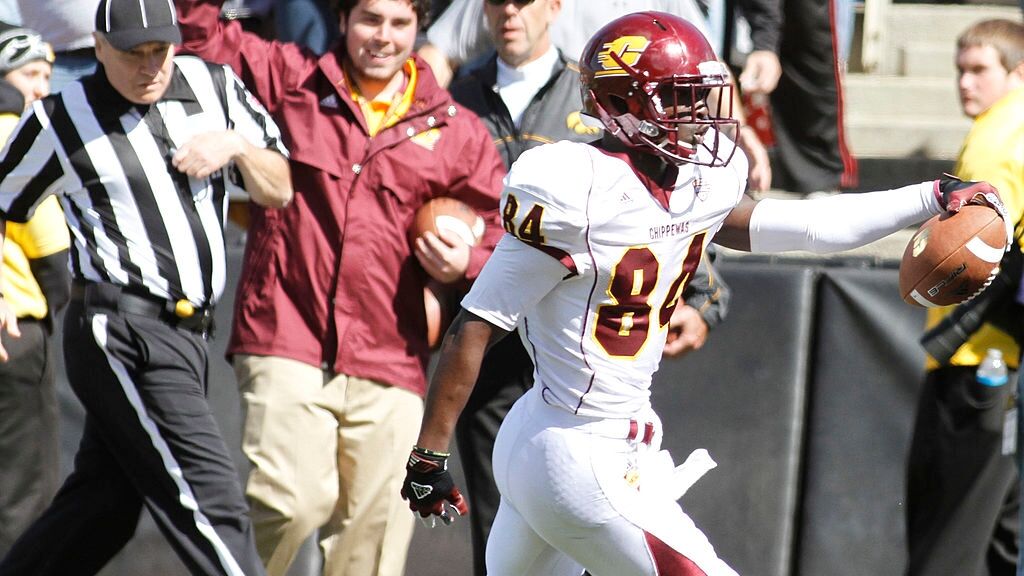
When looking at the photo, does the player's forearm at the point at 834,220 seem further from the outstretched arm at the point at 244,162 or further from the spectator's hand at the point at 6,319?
the spectator's hand at the point at 6,319

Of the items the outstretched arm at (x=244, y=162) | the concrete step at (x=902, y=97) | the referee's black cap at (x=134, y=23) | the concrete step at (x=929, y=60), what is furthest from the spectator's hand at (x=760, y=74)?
the concrete step at (x=929, y=60)

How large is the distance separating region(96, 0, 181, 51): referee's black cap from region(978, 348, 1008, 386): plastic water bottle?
2603 mm

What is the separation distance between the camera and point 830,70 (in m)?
6.98

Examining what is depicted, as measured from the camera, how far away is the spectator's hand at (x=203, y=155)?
14.6 feet

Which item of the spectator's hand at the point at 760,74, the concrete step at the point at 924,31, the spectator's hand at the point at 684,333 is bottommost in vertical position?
the concrete step at the point at 924,31

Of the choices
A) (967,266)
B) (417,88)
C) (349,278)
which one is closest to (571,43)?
(417,88)

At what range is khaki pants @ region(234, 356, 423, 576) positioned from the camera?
4840 mm

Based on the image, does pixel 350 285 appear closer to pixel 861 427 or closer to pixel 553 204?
pixel 553 204

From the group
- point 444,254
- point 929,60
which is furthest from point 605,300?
point 929,60

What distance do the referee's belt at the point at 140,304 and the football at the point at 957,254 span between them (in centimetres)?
197

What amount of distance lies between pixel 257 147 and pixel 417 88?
1.90 feet

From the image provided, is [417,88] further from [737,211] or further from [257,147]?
[737,211]

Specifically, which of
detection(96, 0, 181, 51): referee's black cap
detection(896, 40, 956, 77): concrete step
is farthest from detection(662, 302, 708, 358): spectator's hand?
detection(896, 40, 956, 77): concrete step

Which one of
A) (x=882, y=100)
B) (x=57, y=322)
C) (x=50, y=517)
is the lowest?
(x=882, y=100)
